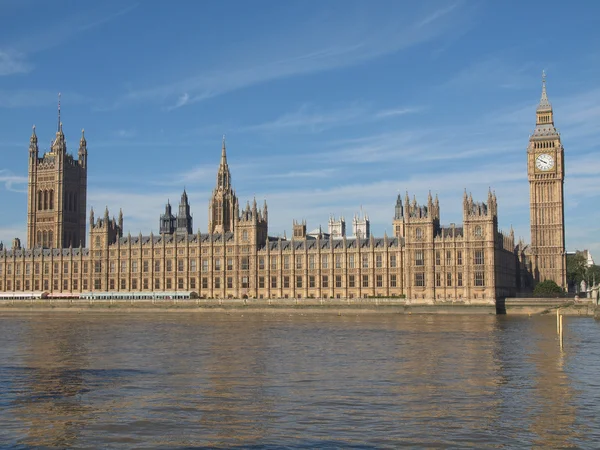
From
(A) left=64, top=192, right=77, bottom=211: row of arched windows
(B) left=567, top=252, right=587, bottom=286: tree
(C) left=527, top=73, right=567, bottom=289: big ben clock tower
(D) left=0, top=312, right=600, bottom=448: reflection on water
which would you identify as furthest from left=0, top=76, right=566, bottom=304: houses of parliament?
(D) left=0, top=312, right=600, bottom=448: reflection on water

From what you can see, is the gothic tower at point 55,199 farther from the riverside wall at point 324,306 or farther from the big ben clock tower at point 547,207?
the big ben clock tower at point 547,207

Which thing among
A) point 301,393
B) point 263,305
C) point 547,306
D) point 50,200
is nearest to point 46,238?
point 50,200

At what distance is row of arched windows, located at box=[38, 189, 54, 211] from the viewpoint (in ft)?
630

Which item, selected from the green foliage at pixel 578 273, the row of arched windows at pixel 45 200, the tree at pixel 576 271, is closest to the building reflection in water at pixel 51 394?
the row of arched windows at pixel 45 200

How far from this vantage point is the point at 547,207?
14162 cm

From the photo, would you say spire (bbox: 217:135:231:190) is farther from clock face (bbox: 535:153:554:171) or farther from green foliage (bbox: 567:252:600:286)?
green foliage (bbox: 567:252:600:286)

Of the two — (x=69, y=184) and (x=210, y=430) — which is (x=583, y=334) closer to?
(x=210, y=430)

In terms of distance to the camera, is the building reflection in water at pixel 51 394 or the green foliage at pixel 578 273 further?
the green foliage at pixel 578 273

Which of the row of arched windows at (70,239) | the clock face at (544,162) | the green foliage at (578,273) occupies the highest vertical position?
the clock face at (544,162)

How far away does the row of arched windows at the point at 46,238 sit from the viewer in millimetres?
188500

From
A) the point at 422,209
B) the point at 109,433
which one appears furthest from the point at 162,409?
the point at 422,209

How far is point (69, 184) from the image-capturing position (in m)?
194

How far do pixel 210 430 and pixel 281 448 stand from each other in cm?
362

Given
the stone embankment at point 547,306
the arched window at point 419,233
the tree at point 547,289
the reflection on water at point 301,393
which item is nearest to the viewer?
the reflection on water at point 301,393
